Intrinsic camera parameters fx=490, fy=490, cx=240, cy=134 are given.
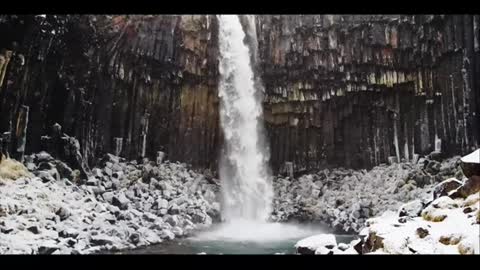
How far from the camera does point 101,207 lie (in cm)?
1052

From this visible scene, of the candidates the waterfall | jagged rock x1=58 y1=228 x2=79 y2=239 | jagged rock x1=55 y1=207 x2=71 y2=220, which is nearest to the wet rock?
jagged rock x1=55 y1=207 x2=71 y2=220

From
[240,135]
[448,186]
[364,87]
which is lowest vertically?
→ [448,186]

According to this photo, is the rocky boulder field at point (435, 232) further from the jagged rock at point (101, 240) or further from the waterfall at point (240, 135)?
the waterfall at point (240, 135)

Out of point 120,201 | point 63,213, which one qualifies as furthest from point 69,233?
point 120,201

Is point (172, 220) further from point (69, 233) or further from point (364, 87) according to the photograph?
point (364, 87)

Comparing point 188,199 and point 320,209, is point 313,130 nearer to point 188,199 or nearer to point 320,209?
point 320,209

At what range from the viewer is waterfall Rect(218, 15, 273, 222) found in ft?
44.5

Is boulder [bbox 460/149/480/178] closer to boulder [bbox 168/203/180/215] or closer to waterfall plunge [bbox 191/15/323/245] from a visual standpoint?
waterfall plunge [bbox 191/15/323/245]

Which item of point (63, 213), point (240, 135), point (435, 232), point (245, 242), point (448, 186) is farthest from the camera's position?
point (240, 135)

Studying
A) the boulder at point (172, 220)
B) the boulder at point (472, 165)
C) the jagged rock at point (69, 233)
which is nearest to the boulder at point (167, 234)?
the boulder at point (172, 220)

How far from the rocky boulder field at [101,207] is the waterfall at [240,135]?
0.90 meters

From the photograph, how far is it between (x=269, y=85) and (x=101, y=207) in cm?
764

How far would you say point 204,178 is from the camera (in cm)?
1397
